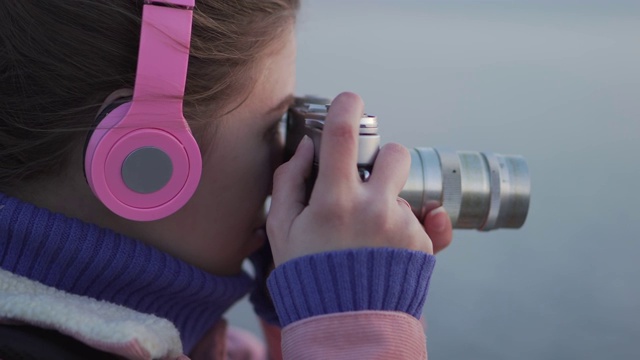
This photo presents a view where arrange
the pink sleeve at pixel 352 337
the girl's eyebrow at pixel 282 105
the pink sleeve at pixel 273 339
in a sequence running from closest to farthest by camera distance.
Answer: the pink sleeve at pixel 352 337
the girl's eyebrow at pixel 282 105
the pink sleeve at pixel 273 339

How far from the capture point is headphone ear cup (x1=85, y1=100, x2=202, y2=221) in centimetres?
64

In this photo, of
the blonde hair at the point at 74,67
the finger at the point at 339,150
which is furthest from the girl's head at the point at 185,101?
the finger at the point at 339,150

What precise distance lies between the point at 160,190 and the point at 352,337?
20 cm

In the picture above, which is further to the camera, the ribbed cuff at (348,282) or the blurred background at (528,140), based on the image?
the blurred background at (528,140)

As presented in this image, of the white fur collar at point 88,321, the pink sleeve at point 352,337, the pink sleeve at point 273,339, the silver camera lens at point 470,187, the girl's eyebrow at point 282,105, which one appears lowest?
the pink sleeve at point 273,339

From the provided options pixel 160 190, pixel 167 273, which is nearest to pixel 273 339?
pixel 167 273

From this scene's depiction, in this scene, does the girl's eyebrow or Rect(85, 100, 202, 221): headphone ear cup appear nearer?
Rect(85, 100, 202, 221): headphone ear cup

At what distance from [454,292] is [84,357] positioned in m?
0.67

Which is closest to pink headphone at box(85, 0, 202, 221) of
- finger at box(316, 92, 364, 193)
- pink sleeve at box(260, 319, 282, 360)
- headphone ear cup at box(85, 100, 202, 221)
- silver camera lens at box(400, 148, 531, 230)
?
headphone ear cup at box(85, 100, 202, 221)

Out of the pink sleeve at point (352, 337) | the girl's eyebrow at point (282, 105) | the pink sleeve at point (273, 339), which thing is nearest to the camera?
the pink sleeve at point (352, 337)

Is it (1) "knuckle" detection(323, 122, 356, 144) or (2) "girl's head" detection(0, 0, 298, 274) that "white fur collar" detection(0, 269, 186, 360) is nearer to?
(2) "girl's head" detection(0, 0, 298, 274)

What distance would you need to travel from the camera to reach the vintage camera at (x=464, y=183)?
802 mm

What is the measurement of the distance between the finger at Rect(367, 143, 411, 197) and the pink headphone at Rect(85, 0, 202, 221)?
5.9 inches

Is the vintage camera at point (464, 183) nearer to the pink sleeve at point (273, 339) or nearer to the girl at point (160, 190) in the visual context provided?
the girl at point (160, 190)
